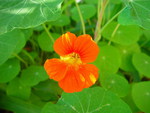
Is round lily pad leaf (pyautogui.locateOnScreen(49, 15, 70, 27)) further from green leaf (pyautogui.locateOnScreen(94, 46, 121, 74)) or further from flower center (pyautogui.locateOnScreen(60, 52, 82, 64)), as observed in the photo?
flower center (pyautogui.locateOnScreen(60, 52, 82, 64))

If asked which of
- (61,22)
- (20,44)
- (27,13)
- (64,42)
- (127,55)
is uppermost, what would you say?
(27,13)

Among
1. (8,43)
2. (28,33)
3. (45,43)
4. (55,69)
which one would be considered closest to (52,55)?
(45,43)

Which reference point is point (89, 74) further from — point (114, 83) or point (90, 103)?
point (114, 83)

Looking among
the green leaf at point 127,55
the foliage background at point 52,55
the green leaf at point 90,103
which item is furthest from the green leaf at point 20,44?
the green leaf at point 127,55

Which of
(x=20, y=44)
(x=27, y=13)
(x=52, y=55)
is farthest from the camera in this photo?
(x=52, y=55)

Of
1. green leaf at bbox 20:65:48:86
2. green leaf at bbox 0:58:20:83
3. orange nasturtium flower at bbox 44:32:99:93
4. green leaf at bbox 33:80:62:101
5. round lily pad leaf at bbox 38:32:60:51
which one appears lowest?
green leaf at bbox 33:80:62:101

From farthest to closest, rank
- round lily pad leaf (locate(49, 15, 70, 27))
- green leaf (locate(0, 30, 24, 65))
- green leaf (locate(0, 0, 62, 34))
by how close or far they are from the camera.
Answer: round lily pad leaf (locate(49, 15, 70, 27)) < green leaf (locate(0, 30, 24, 65)) < green leaf (locate(0, 0, 62, 34))

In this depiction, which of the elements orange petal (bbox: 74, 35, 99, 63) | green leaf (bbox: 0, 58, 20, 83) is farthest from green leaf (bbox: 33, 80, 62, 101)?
orange petal (bbox: 74, 35, 99, 63)

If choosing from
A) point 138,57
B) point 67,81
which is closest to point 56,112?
point 67,81

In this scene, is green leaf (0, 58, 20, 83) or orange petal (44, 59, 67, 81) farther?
green leaf (0, 58, 20, 83)
